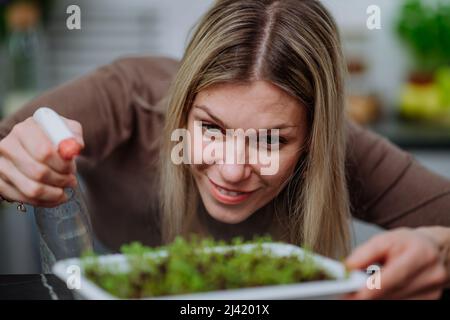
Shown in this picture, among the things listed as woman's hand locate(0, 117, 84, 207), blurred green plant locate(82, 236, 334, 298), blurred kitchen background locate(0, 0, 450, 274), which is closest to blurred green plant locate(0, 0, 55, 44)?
blurred kitchen background locate(0, 0, 450, 274)

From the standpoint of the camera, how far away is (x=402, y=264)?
537 mm

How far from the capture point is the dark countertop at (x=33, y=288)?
1.92ft

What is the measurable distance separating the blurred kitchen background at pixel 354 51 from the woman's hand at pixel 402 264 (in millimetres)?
1067

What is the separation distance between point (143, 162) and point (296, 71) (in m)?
0.34

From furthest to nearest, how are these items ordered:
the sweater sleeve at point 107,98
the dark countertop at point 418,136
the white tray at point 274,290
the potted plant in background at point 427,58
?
the potted plant in background at point 427,58 < the dark countertop at point 418,136 < the sweater sleeve at point 107,98 < the white tray at point 274,290

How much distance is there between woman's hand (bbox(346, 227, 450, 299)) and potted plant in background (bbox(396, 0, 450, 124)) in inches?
Answer: 49.5

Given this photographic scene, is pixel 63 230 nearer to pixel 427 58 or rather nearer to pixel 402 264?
pixel 402 264

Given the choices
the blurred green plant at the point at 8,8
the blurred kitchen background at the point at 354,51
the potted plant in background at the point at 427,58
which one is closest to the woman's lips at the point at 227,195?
the blurred kitchen background at the point at 354,51

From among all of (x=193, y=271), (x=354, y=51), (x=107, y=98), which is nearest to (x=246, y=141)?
(x=193, y=271)

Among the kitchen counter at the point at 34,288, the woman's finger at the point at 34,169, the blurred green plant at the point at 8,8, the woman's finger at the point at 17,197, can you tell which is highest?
the blurred green plant at the point at 8,8

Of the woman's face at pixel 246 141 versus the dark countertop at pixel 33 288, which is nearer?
the dark countertop at pixel 33 288

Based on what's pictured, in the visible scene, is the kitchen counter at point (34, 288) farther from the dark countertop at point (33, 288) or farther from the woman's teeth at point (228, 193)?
the woman's teeth at point (228, 193)

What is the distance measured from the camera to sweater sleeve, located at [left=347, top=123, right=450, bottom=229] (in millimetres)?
925
